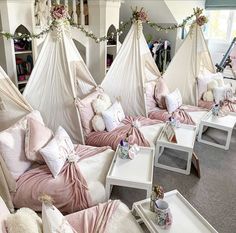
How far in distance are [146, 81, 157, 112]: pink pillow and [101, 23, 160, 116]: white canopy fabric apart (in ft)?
0.64

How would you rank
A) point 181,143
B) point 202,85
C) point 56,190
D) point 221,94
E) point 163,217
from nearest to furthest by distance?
point 163,217 → point 56,190 → point 181,143 → point 221,94 → point 202,85

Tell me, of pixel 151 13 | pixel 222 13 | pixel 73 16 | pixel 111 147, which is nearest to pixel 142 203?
pixel 111 147

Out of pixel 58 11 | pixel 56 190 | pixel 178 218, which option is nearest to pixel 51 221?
pixel 56 190

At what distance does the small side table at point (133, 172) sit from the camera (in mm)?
2121

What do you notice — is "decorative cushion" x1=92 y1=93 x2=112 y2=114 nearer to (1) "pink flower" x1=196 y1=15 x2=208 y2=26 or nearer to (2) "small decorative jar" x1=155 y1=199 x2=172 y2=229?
(2) "small decorative jar" x1=155 y1=199 x2=172 y2=229

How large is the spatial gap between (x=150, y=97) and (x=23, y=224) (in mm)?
2820

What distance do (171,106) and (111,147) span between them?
131cm

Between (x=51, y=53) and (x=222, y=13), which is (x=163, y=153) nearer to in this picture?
(x=51, y=53)

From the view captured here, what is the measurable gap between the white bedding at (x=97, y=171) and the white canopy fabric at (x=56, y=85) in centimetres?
61

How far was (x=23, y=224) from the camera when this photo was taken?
1335 mm

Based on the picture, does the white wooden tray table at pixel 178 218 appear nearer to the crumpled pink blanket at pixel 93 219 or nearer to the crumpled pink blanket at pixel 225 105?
the crumpled pink blanket at pixel 93 219

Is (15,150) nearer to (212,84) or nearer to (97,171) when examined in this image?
(97,171)

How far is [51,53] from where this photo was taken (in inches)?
110

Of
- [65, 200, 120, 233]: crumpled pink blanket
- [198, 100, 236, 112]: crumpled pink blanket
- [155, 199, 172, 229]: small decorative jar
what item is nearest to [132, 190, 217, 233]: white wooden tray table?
[155, 199, 172, 229]: small decorative jar
